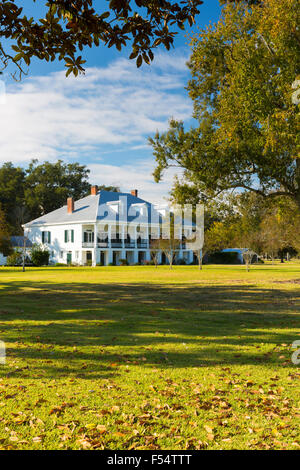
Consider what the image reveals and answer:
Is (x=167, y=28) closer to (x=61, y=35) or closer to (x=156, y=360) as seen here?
(x=61, y=35)

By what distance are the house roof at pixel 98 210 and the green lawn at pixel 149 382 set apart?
41.2 m

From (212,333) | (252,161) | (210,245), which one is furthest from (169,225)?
(212,333)

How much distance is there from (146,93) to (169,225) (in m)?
28.1

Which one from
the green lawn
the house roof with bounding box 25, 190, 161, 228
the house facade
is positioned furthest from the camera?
the house facade

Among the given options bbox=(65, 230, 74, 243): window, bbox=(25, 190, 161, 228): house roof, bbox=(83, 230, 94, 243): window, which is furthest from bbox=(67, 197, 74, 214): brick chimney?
bbox=(83, 230, 94, 243): window

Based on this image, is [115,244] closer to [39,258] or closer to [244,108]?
[39,258]

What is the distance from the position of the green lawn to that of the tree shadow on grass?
0.03 m

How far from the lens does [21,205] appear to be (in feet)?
244

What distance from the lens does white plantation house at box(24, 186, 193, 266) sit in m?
51.7

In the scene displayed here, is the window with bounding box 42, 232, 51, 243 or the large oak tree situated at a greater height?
the large oak tree

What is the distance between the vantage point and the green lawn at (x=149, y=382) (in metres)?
3.99

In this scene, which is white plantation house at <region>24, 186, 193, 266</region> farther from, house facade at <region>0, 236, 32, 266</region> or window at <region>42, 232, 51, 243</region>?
house facade at <region>0, 236, 32, 266</region>

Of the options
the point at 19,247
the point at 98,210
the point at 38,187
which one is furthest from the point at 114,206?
the point at 38,187

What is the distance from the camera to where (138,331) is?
928 cm
